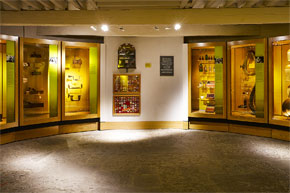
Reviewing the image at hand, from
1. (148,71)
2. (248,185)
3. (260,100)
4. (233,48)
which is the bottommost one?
(248,185)

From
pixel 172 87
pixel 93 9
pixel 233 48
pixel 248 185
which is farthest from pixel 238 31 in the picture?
pixel 248 185

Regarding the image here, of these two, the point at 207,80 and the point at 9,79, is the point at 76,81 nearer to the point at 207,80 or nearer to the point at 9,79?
the point at 9,79

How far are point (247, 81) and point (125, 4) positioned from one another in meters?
4.50

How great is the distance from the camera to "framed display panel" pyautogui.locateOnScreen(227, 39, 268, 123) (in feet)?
24.3

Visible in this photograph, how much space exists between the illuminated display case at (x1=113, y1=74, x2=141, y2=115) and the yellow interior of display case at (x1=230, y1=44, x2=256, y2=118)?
287 centimetres

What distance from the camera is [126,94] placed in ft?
28.4

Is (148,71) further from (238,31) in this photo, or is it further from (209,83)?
(238,31)

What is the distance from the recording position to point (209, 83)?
8.78 meters

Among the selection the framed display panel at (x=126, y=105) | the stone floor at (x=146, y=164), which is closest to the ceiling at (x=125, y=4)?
the stone floor at (x=146, y=164)

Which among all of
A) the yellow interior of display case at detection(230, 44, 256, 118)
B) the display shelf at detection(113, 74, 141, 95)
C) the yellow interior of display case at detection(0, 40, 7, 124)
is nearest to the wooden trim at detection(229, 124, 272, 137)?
the yellow interior of display case at detection(230, 44, 256, 118)

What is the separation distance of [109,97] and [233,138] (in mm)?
3846

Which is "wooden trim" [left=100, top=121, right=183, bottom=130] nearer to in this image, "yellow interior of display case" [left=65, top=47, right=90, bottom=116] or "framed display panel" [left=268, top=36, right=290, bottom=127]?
"yellow interior of display case" [left=65, top=47, right=90, bottom=116]

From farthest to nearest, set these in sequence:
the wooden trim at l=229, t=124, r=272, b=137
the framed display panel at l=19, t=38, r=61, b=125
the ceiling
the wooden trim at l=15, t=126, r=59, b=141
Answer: the framed display panel at l=19, t=38, r=61, b=125 → the wooden trim at l=229, t=124, r=272, b=137 → the wooden trim at l=15, t=126, r=59, b=141 → the ceiling

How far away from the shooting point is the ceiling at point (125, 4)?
5285 mm
